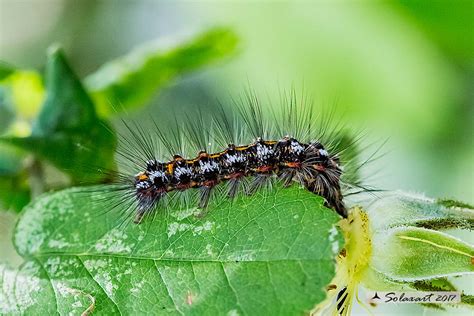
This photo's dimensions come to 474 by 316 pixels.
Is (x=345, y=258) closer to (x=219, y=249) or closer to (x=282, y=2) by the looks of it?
(x=219, y=249)

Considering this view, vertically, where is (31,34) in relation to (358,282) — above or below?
above

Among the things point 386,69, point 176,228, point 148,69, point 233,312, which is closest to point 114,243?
point 176,228

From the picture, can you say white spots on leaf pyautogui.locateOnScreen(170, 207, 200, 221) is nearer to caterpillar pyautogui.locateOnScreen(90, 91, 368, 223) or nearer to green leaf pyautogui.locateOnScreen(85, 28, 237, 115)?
caterpillar pyautogui.locateOnScreen(90, 91, 368, 223)

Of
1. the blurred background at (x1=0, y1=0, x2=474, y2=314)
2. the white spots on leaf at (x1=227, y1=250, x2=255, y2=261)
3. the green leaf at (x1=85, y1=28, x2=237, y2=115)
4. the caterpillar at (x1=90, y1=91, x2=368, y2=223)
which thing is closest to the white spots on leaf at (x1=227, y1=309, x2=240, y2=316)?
the white spots on leaf at (x1=227, y1=250, x2=255, y2=261)

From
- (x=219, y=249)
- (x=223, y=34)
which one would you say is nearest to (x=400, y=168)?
(x=223, y=34)

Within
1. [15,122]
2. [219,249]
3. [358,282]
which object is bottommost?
[358,282]
